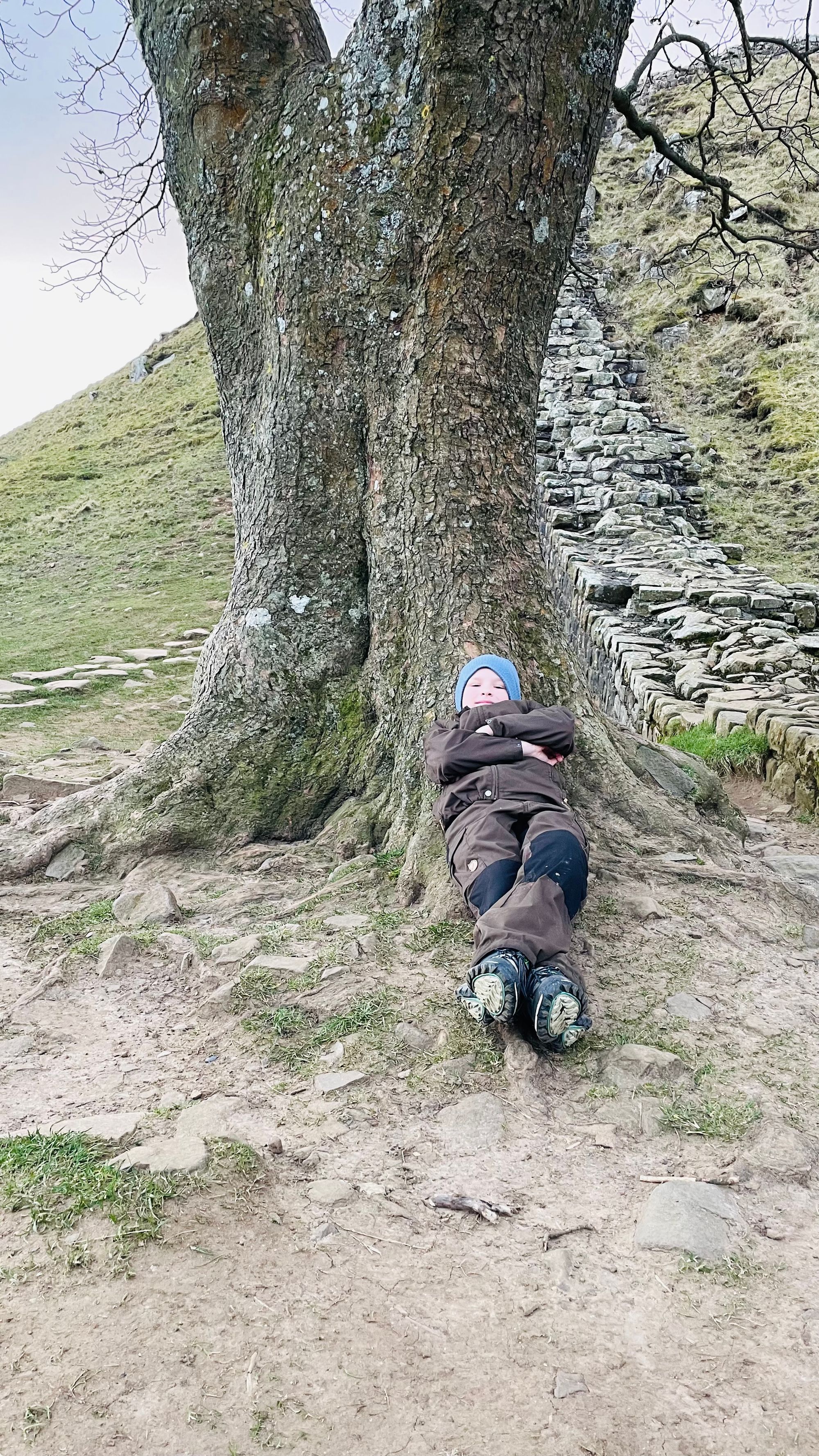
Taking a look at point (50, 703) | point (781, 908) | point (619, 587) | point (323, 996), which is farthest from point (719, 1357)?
point (619, 587)

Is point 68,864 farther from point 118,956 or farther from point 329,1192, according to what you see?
point 329,1192

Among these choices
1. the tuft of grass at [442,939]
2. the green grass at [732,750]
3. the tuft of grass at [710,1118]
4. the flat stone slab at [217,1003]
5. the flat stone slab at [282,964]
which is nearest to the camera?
the tuft of grass at [710,1118]

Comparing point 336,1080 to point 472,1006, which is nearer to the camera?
point 336,1080

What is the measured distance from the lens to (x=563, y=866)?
3.32 m

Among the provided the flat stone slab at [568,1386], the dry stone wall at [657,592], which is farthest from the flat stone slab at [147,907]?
the flat stone slab at [568,1386]

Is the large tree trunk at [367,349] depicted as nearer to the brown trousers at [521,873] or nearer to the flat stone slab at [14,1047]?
the brown trousers at [521,873]

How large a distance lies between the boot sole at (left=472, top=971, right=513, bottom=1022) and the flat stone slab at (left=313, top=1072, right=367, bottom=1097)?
41 cm

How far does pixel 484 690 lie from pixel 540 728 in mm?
313

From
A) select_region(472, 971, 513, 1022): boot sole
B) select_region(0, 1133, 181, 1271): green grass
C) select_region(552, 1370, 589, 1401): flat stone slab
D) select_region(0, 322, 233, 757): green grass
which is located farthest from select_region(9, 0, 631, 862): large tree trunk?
select_region(0, 322, 233, 757): green grass

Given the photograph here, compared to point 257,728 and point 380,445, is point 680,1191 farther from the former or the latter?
point 380,445

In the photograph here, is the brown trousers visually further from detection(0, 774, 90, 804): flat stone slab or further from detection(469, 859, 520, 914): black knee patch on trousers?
detection(0, 774, 90, 804): flat stone slab

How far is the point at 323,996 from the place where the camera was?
3246mm

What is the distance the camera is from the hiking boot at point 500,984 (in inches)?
113

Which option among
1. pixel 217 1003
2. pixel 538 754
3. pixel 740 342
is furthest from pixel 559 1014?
pixel 740 342
